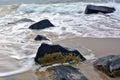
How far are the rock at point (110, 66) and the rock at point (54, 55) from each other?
0.57m

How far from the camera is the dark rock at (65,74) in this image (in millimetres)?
5029

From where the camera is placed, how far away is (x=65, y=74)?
510 centimetres

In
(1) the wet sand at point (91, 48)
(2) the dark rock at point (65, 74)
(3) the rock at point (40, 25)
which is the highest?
(2) the dark rock at point (65, 74)

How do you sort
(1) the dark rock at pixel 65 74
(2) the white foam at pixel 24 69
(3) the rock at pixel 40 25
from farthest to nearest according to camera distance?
(3) the rock at pixel 40 25, (2) the white foam at pixel 24 69, (1) the dark rock at pixel 65 74

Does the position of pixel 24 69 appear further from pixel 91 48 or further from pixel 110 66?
pixel 91 48

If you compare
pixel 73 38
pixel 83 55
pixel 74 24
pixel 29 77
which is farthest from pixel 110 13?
pixel 29 77

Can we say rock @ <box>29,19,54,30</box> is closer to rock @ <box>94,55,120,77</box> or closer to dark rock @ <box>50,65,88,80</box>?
rock @ <box>94,55,120,77</box>

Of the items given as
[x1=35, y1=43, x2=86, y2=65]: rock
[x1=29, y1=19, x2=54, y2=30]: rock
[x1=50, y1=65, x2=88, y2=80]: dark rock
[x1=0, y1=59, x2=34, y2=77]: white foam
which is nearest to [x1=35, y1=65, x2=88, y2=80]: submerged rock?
[x1=50, y1=65, x2=88, y2=80]: dark rock

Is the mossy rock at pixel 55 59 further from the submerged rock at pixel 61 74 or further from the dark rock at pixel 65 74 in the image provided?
the dark rock at pixel 65 74

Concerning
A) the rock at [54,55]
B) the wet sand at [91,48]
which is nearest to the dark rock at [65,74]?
the wet sand at [91,48]

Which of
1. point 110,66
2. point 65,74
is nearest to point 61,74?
point 65,74

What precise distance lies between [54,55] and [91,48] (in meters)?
1.52

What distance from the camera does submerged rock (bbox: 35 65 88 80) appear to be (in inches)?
199

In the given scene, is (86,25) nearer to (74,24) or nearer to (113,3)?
(74,24)
